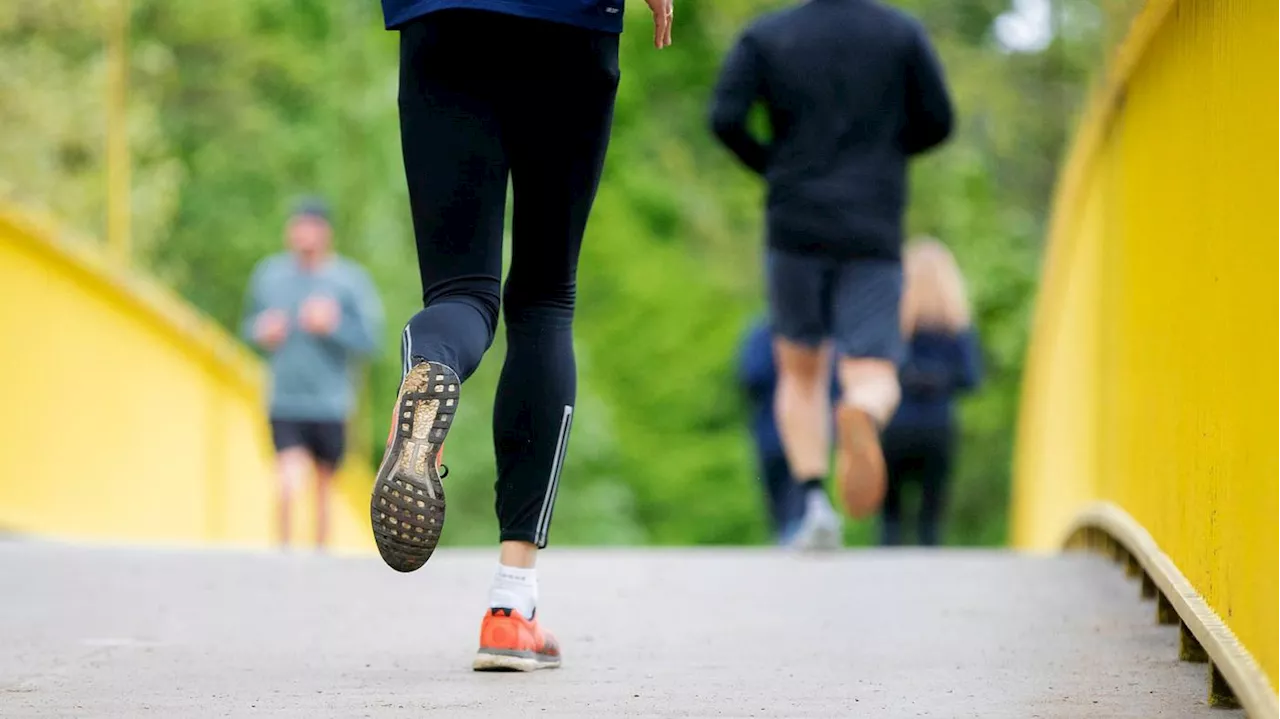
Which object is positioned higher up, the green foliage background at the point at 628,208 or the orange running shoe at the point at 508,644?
the green foliage background at the point at 628,208

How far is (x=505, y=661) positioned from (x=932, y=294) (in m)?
6.61

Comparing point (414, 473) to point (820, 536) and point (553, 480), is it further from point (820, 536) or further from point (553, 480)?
point (820, 536)

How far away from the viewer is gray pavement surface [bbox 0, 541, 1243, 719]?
3.85 meters

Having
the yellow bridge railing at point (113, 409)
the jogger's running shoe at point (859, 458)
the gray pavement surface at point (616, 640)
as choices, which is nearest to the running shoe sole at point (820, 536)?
the jogger's running shoe at point (859, 458)

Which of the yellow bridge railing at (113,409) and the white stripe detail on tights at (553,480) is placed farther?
the yellow bridge railing at (113,409)

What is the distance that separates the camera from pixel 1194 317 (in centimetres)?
448

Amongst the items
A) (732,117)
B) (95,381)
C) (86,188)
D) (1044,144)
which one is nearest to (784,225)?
(732,117)

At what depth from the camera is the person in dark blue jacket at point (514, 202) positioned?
13.9 feet

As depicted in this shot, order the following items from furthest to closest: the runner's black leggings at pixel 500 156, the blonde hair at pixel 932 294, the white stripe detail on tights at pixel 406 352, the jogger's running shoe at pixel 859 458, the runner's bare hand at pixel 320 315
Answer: the runner's bare hand at pixel 320 315 → the blonde hair at pixel 932 294 → the jogger's running shoe at pixel 859 458 → the runner's black leggings at pixel 500 156 → the white stripe detail on tights at pixel 406 352

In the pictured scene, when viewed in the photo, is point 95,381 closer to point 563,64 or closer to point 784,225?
point 784,225

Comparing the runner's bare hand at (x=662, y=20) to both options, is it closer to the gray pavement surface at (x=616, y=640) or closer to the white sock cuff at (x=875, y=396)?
the gray pavement surface at (x=616, y=640)

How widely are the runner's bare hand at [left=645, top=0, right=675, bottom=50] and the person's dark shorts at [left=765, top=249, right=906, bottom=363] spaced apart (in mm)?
3634

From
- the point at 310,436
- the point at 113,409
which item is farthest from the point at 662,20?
the point at 113,409

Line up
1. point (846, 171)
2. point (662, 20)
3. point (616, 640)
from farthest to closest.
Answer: point (846, 171), point (616, 640), point (662, 20)
